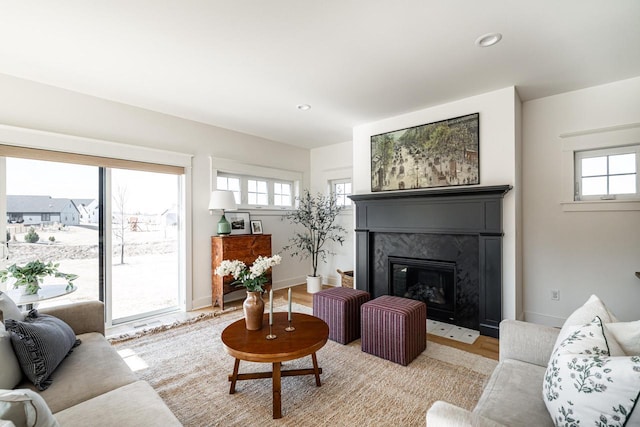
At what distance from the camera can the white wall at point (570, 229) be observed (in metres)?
2.85

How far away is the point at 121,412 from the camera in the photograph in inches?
47.8

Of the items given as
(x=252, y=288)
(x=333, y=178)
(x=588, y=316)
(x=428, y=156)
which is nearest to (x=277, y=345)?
(x=252, y=288)

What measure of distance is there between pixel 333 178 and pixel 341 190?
260mm

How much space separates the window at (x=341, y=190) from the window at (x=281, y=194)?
82 centimetres

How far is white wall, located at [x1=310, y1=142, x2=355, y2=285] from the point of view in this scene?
5.02 m

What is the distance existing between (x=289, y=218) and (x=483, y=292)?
321cm

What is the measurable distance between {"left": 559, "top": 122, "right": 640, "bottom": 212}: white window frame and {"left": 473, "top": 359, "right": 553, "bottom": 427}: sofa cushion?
2.35 metres

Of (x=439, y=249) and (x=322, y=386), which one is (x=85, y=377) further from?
(x=439, y=249)

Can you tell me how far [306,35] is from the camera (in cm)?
213

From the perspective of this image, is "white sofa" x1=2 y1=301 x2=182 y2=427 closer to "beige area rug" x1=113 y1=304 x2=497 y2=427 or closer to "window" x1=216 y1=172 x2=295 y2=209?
"beige area rug" x1=113 y1=304 x2=497 y2=427

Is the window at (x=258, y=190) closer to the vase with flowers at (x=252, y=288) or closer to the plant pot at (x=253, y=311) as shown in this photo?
the vase with flowers at (x=252, y=288)

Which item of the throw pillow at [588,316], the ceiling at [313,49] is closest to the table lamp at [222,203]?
the ceiling at [313,49]

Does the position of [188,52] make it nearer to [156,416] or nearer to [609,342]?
[156,416]

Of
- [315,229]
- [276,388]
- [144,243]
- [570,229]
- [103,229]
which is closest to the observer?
[276,388]
